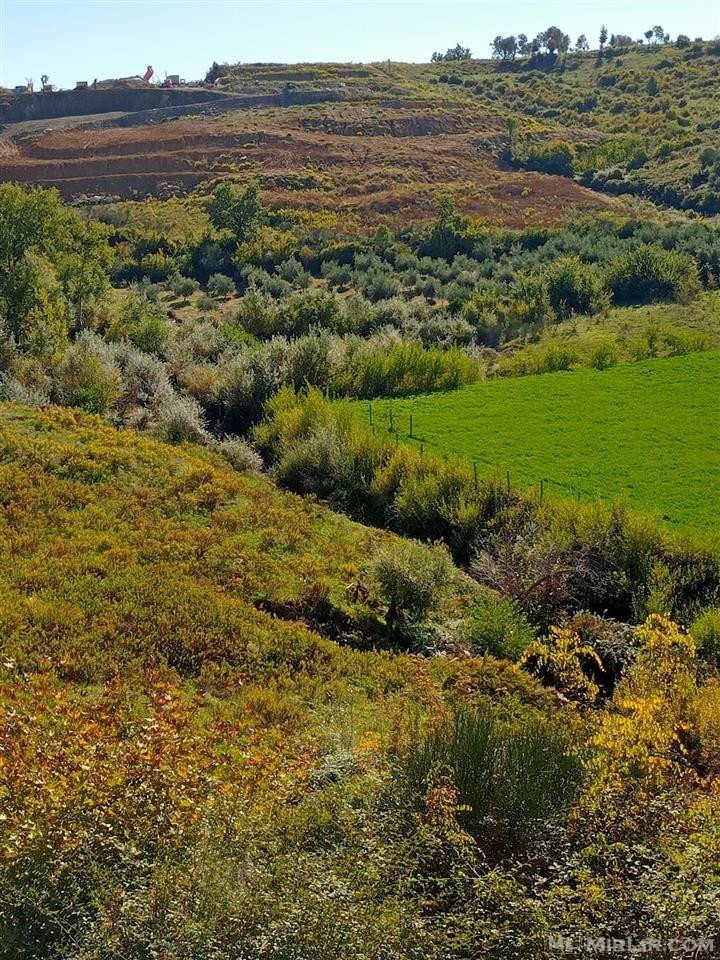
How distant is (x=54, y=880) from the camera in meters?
6.48

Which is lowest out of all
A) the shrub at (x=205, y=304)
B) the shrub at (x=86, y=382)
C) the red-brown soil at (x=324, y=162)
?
the shrub at (x=86, y=382)

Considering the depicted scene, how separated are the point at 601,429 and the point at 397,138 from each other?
71681mm

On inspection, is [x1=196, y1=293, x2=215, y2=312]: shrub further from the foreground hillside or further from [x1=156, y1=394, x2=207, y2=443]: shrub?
the foreground hillside

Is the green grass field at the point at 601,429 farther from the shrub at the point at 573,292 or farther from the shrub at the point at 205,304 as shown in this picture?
the shrub at the point at 205,304

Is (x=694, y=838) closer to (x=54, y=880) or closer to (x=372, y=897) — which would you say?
(x=372, y=897)

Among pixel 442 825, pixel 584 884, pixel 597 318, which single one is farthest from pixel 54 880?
pixel 597 318

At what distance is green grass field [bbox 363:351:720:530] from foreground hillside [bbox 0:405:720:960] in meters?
8.69

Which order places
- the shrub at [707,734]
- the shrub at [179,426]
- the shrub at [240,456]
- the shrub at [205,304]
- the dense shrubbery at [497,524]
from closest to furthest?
the shrub at [707,734] < the dense shrubbery at [497,524] < the shrub at [240,456] < the shrub at [179,426] < the shrub at [205,304]

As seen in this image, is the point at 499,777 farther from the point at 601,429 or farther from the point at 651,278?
the point at 651,278

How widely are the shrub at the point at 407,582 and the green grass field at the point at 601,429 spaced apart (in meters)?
7.52

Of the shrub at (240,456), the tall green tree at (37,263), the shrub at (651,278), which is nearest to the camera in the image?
the shrub at (240,456)

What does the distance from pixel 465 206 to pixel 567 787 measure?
219ft

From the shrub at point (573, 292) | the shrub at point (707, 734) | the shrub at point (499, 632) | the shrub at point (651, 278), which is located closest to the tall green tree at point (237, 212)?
the shrub at point (573, 292)

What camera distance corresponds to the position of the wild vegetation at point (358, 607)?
651 cm
